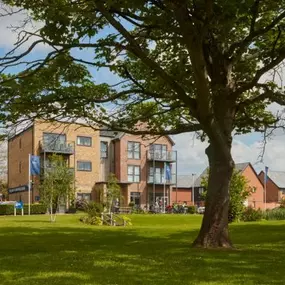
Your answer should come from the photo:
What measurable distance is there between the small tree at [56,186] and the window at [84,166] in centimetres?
3126

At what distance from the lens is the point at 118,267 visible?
37.1ft

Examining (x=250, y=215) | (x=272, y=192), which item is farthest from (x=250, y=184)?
(x=250, y=215)

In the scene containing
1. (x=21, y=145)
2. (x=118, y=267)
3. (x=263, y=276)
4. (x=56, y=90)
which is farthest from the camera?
(x=21, y=145)

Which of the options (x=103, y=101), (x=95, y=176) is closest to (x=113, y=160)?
(x=95, y=176)

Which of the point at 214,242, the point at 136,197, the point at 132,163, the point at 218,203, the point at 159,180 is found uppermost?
the point at 132,163

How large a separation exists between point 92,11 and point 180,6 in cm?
218

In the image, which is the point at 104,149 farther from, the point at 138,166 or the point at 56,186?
the point at 56,186

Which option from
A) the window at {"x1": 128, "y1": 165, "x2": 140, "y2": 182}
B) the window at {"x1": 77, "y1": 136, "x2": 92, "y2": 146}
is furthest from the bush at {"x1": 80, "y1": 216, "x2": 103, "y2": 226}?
the window at {"x1": 128, "y1": 165, "x2": 140, "y2": 182}

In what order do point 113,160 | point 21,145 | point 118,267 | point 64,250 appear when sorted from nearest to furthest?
point 118,267
point 64,250
point 21,145
point 113,160

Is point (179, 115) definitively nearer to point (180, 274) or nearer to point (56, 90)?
point (56, 90)

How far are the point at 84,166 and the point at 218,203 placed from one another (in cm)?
5446

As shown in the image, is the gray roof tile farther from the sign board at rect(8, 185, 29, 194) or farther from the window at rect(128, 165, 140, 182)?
the sign board at rect(8, 185, 29, 194)

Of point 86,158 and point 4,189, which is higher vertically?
point 86,158

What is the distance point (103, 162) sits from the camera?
7294 centimetres
